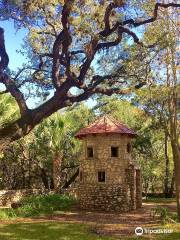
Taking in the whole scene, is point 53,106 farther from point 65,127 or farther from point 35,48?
point 65,127

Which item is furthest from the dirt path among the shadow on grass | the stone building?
the stone building

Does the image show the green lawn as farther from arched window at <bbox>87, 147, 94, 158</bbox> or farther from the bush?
arched window at <bbox>87, 147, 94, 158</bbox>

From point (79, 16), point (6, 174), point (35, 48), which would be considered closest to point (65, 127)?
point (6, 174)

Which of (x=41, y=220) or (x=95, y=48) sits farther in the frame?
(x=41, y=220)

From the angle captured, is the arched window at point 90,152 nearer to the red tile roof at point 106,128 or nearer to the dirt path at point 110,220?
the red tile roof at point 106,128

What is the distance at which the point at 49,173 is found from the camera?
143 feet

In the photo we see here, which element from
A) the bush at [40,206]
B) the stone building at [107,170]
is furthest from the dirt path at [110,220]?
the stone building at [107,170]

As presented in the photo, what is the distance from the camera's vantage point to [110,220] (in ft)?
77.3

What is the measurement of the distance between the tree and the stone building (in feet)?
37.6

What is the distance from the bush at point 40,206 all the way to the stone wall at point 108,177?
4.71 feet

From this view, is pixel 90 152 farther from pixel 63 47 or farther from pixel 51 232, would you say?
pixel 63 47

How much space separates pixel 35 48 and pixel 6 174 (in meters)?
27.3

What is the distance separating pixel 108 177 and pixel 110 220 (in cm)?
609

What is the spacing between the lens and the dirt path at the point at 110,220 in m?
19.5
